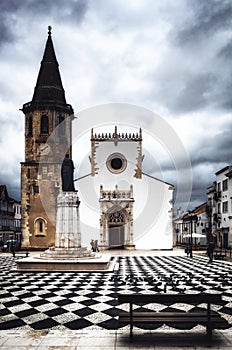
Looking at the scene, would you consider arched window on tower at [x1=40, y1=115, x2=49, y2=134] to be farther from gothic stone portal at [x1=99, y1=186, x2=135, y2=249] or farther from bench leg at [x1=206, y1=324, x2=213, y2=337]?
bench leg at [x1=206, y1=324, x2=213, y2=337]

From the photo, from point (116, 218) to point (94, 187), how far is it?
3.88 m

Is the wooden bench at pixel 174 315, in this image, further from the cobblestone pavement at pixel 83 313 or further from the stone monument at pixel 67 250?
the stone monument at pixel 67 250

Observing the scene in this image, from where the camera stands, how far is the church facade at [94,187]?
34.5 metres

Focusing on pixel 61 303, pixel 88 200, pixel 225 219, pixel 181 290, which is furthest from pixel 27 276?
pixel 225 219

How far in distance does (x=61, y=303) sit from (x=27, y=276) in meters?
5.74

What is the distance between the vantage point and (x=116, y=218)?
116 feet

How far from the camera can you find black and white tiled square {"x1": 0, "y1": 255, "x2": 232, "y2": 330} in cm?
717

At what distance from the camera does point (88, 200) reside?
116ft

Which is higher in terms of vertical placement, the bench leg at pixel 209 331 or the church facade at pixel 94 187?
the church facade at pixel 94 187

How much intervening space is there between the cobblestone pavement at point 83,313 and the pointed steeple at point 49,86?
83.3ft

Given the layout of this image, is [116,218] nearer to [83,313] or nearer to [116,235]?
[116,235]

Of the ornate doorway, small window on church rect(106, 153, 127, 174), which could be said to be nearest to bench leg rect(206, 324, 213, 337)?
the ornate doorway

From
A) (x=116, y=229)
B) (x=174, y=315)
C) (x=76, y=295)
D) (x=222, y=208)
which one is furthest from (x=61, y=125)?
(x=174, y=315)

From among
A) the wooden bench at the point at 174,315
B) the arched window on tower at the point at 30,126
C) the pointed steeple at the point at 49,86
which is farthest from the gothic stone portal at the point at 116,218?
the wooden bench at the point at 174,315
